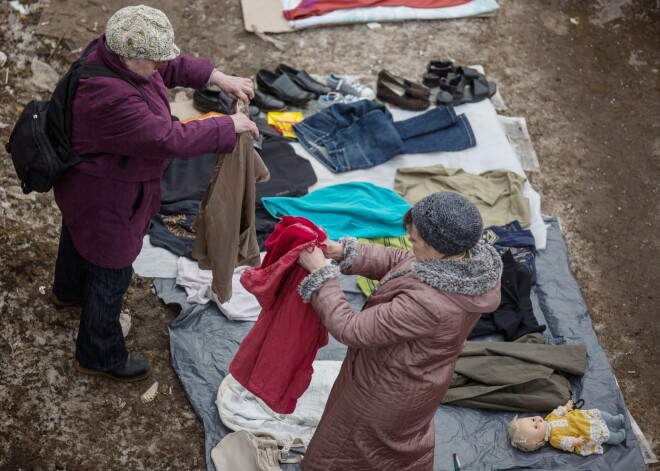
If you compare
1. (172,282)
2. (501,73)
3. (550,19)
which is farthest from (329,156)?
(550,19)

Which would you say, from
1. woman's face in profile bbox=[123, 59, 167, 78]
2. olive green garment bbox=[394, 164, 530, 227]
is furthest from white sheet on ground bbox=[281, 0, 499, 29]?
woman's face in profile bbox=[123, 59, 167, 78]

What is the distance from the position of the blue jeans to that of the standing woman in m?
2.45

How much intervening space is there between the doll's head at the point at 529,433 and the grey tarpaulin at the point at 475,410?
2.7 inches

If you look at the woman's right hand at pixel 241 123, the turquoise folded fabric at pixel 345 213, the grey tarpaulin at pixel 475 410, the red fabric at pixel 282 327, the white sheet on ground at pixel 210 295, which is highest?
the woman's right hand at pixel 241 123

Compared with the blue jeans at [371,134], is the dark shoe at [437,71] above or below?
above

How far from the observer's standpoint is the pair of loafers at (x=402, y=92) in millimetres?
6051

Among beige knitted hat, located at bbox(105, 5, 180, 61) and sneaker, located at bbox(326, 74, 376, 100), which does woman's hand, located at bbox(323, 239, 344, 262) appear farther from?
sneaker, located at bbox(326, 74, 376, 100)

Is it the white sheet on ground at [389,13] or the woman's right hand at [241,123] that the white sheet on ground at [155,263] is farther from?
the white sheet on ground at [389,13]

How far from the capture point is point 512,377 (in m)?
4.34

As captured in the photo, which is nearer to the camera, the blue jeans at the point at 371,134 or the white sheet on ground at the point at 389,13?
the blue jeans at the point at 371,134

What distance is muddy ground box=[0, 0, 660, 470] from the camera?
4152 mm

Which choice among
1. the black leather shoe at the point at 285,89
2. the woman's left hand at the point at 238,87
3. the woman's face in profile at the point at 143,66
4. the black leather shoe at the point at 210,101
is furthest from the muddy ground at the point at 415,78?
the woman's face in profile at the point at 143,66

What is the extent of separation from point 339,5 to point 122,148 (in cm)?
393

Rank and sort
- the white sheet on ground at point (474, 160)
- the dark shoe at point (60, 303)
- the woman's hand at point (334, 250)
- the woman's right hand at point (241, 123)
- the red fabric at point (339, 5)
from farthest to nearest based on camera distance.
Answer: the red fabric at point (339, 5) < the white sheet on ground at point (474, 160) < the dark shoe at point (60, 303) < the woman's right hand at point (241, 123) < the woman's hand at point (334, 250)
